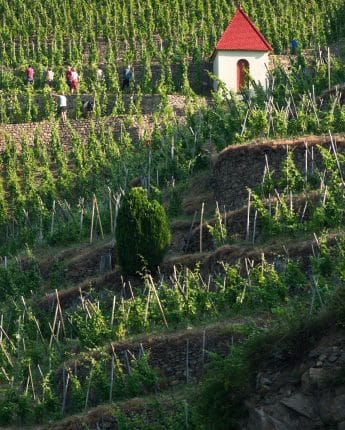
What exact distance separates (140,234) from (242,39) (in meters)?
19.0

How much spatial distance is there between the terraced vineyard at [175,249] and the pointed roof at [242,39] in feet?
4.76

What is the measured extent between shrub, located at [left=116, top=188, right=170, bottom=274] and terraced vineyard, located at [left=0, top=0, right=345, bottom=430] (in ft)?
1.08

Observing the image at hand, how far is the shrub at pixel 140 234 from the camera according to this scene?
26938 millimetres

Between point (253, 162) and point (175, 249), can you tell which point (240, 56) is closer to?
point (253, 162)

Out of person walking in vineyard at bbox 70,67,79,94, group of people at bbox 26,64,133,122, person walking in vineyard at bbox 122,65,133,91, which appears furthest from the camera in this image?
person walking in vineyard at bbox 122,65,133,91

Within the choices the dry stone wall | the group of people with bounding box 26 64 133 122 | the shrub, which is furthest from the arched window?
the shrub

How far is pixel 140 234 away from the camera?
88.8 feet

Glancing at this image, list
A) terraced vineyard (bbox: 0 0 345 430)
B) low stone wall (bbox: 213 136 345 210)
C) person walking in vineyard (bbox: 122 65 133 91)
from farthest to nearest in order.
A: person walking in vineyard (bbox: 122 65 133 91) < low stone wall (bbox: 213 136 345 210) < terraced vineyard (bbox: 0 0 345 430)

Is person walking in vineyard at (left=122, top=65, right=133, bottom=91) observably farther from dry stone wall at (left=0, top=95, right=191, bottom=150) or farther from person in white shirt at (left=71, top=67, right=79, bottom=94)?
dry stone wall at (left=0, top=95, right=191, bottom=150)

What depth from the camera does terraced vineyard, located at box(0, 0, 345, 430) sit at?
675 inches

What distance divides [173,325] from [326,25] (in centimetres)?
2747

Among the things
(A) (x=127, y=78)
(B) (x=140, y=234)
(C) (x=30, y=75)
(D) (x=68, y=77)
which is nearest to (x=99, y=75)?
(A) (x=127, y=78)

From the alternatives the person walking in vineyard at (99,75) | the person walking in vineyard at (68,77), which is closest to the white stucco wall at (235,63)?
the person walking in vineyard at (99,75)

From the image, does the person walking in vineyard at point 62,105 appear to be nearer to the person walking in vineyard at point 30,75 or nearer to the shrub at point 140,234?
the person walking in vineyard at point 30,75
